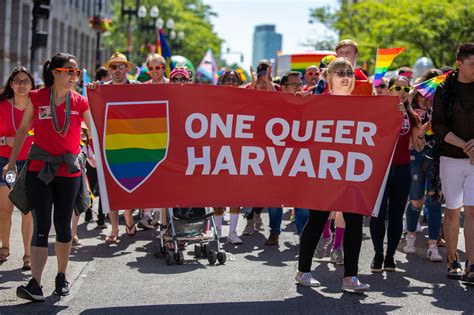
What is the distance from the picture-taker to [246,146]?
25.7 ft

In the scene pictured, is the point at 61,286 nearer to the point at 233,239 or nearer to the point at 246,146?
the point at 246,146

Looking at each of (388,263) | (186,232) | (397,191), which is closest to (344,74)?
(397,191)

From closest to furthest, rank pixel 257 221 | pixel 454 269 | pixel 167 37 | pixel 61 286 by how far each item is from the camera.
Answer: pixel 61 286, pixel 454 269, pixel 257 221, pixel 167 37

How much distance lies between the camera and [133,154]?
766 centimetres

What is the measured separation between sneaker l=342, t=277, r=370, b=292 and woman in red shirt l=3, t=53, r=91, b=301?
7.38 ft

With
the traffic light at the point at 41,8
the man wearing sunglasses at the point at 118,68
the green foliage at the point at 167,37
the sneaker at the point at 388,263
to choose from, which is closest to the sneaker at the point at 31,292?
the sneaker at the point at 388,263

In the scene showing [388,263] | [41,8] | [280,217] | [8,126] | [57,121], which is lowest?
[388,263]

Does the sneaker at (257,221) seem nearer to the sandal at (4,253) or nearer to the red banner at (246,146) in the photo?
the sandal at (4,253)

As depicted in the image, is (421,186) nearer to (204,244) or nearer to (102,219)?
(204,244)

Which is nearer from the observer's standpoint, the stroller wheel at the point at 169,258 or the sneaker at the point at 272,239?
the stroller wheel at the point at 169,258

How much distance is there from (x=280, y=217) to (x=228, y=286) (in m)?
2.76

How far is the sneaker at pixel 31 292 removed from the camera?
23.2ft

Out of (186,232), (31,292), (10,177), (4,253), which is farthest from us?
(186,232)

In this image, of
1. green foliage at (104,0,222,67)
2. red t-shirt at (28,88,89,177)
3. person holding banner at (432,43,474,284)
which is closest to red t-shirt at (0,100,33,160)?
red t-shirt at (28,88,89,177)
